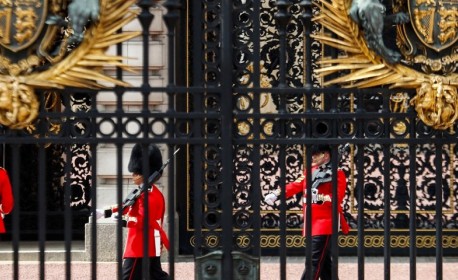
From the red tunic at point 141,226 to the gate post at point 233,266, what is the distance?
290cm

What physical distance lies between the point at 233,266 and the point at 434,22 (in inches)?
74.8

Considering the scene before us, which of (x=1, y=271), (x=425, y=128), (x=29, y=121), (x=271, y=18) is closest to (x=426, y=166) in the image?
(x=271, y=18)

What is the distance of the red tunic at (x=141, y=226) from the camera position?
10039 millimetres

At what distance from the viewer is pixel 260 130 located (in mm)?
7023

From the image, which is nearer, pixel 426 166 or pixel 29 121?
pixel 29 121

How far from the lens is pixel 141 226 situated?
10133 mm

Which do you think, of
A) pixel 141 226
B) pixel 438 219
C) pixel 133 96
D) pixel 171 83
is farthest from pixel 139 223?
pixel 438 219

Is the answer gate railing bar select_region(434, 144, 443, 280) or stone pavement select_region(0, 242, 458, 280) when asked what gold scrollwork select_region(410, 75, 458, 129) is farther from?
stone pavement select_region(0, 242, 458, 280)

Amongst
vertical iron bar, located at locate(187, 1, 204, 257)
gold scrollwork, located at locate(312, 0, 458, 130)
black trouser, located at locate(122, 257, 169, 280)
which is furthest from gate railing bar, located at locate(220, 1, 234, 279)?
black trouser, located at locate(122, 257, 169, 280)

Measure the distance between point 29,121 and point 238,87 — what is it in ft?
4.16

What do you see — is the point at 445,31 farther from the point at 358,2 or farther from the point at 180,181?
the point at 180,181

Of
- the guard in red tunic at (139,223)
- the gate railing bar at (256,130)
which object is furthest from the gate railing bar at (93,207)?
the guard in red tunic at (139,223)

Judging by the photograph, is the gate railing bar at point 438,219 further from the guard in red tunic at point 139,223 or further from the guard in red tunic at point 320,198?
the guard in red tunic at point 139,223

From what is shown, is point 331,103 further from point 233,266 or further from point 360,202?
point 233,266
